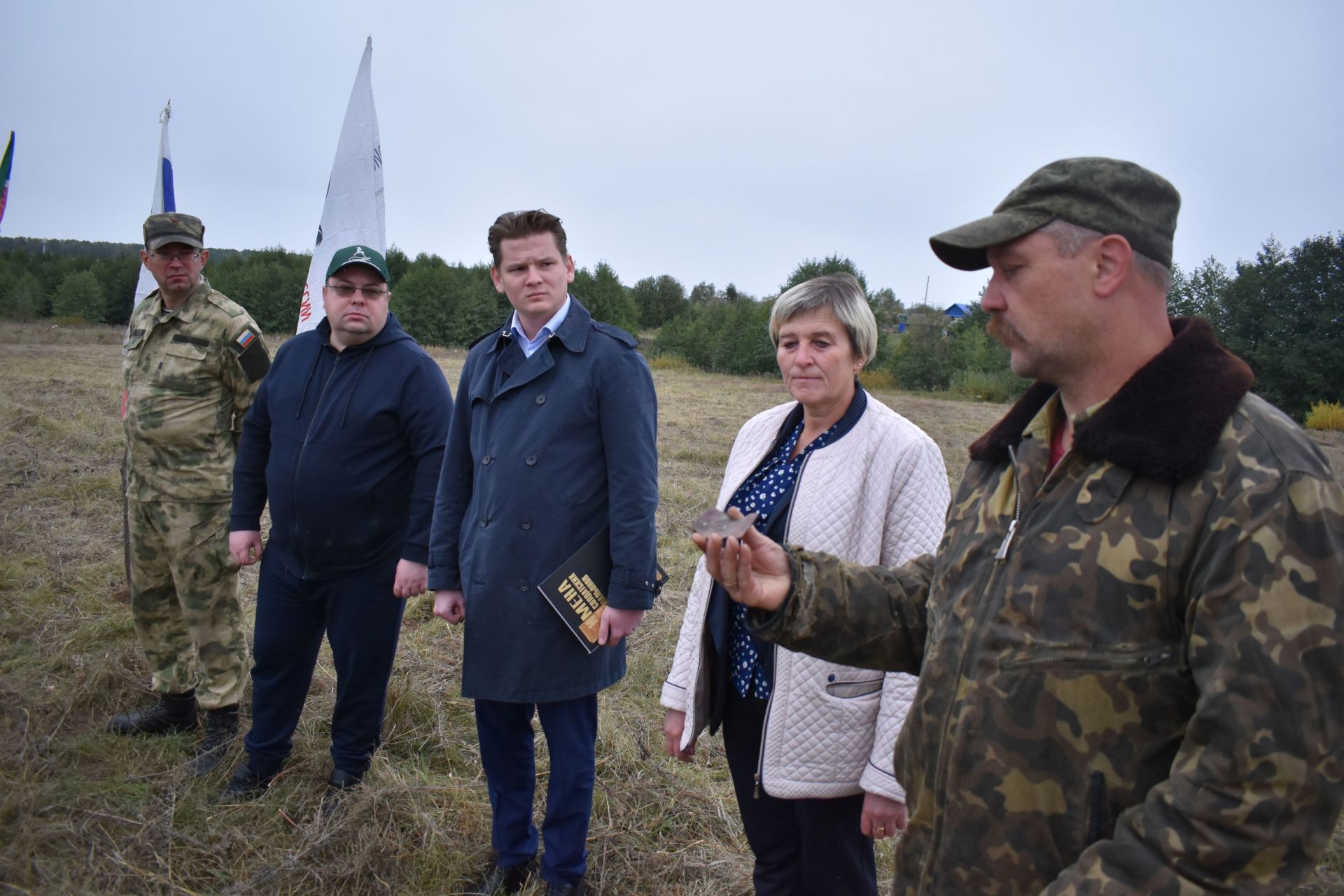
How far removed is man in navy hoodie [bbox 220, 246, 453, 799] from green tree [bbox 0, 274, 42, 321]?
39.4 meters

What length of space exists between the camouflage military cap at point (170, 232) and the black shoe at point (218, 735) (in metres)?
2.00

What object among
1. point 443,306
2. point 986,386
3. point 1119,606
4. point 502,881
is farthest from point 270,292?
Answer: point 1119,606

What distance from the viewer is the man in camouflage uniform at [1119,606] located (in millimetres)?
1009

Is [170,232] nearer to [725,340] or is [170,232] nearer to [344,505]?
[344,505]

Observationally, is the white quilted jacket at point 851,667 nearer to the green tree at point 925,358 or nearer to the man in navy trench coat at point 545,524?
the man in navy trench coat at point 545,524

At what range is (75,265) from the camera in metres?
39.9

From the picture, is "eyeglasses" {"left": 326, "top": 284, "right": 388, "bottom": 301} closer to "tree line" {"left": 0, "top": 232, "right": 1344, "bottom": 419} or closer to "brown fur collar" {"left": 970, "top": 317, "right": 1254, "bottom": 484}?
"brown fur collar" {"left": 970, "top": 317, "right": 1254, "bottom": 484}

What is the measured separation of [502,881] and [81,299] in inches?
1638

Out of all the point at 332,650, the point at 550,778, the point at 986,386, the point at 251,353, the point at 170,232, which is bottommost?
the point at 550,778

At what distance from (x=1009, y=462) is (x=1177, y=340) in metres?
0.32

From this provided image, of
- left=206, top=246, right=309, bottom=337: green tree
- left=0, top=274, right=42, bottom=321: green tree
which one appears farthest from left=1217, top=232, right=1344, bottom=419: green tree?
left=0, top=274, right=42, bottom=321: green tree

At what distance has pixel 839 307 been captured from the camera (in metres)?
2.30

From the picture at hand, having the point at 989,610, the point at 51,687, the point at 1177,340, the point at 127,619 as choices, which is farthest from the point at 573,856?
the point at 127,619

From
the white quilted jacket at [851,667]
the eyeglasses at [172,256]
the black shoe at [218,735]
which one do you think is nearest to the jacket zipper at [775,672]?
the white quilted jacket at [851,667]
